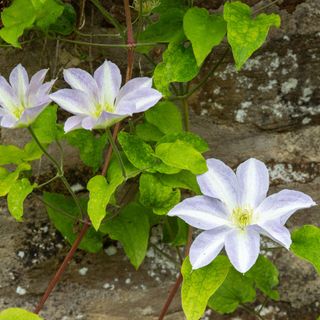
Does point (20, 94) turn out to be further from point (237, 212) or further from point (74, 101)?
point (237, 212)

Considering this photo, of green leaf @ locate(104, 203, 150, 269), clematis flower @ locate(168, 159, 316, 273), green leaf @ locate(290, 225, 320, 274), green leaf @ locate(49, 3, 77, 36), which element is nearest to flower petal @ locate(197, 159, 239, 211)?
clematis flower @ locate(168, 159, 316, 273)

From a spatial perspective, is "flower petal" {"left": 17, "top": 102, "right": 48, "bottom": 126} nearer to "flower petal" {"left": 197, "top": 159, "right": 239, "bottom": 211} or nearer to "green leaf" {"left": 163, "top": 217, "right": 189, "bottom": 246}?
"flower petal" {"left": 197, "top": 159, "right": 239, "bottom": 211}

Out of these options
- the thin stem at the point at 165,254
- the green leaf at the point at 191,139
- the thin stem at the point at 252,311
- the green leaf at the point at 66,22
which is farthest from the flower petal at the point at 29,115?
the thin stem at the point at 252,311

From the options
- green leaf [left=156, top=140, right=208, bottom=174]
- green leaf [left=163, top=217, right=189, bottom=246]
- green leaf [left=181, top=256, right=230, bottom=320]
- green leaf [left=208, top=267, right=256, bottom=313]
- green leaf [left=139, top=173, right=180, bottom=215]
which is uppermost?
green leaf [left=156, top=140, right=208, bottom=174]

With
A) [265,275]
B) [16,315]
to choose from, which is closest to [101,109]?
[16,315]

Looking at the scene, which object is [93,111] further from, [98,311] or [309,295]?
[309,295]

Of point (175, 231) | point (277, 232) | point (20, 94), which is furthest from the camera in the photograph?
point (175, 231)
